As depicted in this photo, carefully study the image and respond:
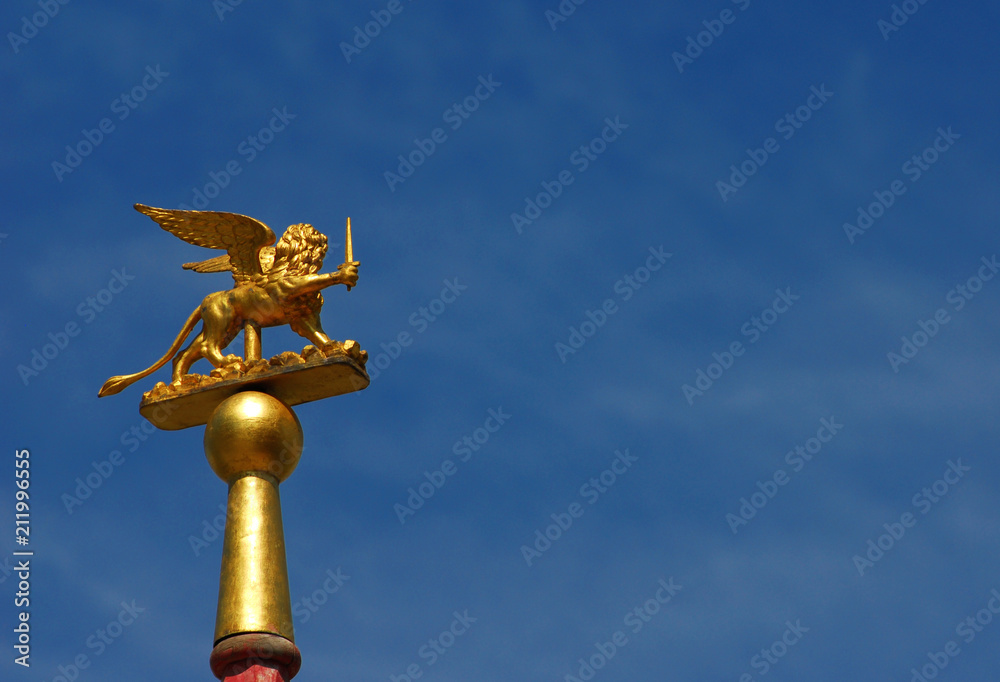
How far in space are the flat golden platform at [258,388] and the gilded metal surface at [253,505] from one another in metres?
0.19

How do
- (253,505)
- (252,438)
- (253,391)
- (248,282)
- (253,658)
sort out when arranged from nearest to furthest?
(253,658)
(253,505)
(252,438)
(253,391)
(248,282)

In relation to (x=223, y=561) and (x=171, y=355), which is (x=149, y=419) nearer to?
(x=171, y=355)

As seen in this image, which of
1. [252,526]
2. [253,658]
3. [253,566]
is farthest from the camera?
[252,526]

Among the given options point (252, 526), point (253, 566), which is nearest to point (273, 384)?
point (252, 526)

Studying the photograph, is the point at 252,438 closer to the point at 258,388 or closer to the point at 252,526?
the point at 258,388

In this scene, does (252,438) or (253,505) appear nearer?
(253,505)

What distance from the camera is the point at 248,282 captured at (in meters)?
17.0

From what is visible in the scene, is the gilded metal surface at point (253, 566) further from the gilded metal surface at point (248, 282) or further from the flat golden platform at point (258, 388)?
the gilded metal surface at point (248, 282)

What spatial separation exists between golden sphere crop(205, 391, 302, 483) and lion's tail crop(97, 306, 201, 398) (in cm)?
134

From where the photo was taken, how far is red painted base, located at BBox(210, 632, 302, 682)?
564 inches

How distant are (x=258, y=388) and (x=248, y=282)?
1.38 m

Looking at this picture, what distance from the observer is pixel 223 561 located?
1505 centimetres

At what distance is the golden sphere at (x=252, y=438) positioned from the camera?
1553 cm

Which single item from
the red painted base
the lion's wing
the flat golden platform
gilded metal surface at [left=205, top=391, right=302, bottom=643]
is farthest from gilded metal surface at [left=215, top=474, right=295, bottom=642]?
the lion's wing
